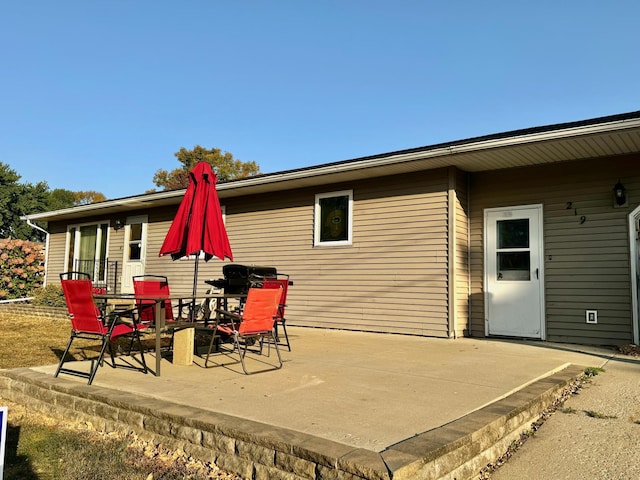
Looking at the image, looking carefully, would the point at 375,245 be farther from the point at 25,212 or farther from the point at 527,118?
the point at 25,212

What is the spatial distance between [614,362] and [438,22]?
365 inches

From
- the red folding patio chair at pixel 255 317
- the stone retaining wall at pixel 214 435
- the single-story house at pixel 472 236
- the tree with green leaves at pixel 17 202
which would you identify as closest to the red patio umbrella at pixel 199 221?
the red folding patio chair at pixel 255 317

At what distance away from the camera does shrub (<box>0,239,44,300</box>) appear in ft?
51.0

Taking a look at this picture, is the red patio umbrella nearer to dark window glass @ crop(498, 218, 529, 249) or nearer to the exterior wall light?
dark window glass @ crop(498, 218, 529, 249)

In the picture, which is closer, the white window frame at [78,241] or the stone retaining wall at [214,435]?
the stone retaining wall at [214,435]

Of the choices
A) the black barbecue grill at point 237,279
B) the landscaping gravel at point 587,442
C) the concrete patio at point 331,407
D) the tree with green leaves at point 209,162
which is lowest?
the landscaping gravel at point 587,442

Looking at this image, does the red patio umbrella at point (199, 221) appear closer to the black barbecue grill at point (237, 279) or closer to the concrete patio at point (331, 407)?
the black barbecue grill at point (237, 279)

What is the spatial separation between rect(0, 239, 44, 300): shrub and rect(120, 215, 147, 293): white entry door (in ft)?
15.7

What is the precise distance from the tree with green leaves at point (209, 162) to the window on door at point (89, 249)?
769 inches

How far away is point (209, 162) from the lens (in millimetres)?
34156

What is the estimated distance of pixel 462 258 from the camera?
7523mm

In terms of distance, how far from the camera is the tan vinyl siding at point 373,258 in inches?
296

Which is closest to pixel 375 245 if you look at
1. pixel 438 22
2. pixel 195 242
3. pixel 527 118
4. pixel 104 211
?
pixel 195 242

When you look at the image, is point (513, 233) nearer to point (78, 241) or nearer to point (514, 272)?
point (514, 272)
